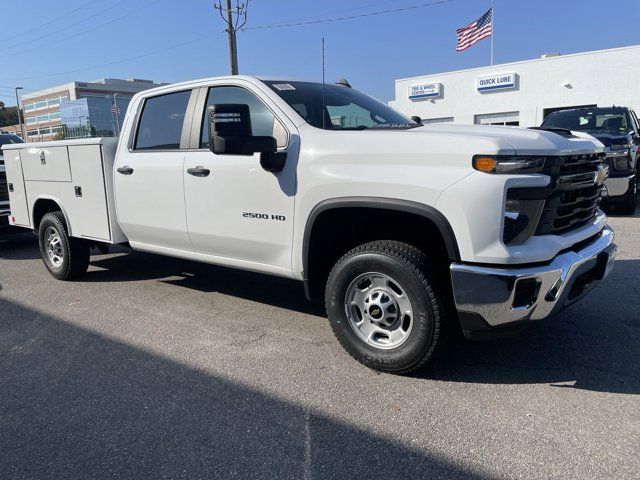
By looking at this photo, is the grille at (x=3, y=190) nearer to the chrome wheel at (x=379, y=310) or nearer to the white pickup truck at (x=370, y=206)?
the white pickup truck at (x=370, y=206)

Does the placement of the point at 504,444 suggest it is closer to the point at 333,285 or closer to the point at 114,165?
the point at 333,285

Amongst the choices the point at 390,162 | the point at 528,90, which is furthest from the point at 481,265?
the point at 528,90

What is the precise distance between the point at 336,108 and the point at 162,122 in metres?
1.67

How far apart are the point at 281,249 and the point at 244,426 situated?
1.38 m

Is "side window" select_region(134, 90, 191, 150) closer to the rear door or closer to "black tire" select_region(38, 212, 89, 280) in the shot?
the rear door

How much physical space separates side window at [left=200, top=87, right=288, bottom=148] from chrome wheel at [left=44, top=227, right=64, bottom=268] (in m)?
2.92

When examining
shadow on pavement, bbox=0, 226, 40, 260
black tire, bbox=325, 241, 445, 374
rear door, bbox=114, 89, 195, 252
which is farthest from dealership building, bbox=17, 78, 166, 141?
black tire, bbox=325, 241, 445, 374

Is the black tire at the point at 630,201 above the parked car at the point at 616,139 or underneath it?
underneath

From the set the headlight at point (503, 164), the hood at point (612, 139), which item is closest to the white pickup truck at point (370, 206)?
the headlight at point (503, 164)

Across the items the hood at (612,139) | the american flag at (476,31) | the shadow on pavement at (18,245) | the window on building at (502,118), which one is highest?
the american flag at (476,31)

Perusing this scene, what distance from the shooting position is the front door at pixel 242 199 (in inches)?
149

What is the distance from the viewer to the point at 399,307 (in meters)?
3.37

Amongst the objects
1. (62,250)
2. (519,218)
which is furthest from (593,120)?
(62,250)

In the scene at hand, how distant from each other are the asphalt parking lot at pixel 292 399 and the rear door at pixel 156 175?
0.77 metres
